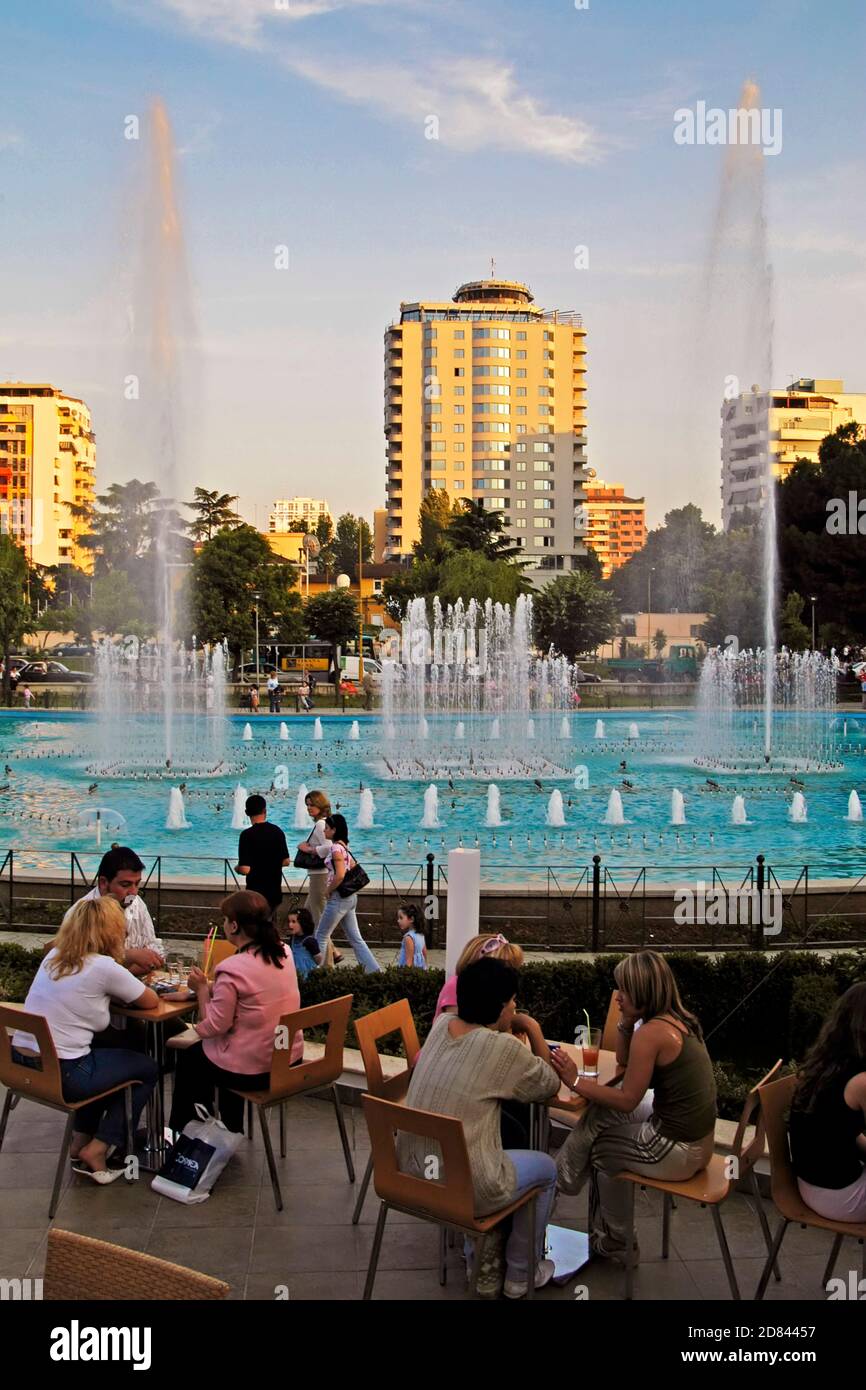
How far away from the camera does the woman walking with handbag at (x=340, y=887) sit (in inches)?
424

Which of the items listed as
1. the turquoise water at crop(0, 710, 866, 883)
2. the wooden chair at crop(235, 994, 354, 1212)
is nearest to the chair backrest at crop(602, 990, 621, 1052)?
the wooden chair at crop(235, 994, 354, 1212)

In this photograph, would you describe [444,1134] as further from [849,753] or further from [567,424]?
[567,424]

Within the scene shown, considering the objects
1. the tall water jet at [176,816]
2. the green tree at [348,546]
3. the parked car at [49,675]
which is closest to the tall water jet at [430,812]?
the tall water jet at [176,816]

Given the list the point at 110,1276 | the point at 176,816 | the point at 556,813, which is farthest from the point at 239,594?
the point at 110,1276

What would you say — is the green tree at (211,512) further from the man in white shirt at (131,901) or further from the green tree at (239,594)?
the man in white shirt at (131,901)

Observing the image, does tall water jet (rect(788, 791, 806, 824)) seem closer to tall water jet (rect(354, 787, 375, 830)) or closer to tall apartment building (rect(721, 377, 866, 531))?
tall water jet (rect(354, 787, 375, 830))

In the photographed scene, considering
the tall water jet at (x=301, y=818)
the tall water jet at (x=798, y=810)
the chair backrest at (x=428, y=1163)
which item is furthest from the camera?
the tall water jet at (x=798, y=810)

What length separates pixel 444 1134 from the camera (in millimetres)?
4957

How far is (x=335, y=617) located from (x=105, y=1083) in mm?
68170

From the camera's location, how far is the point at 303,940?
10.0 m

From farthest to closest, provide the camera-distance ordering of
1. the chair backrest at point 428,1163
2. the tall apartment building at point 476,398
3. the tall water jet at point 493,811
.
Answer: the tall apartment building at point 476,398 → the tall water jet at point 493,811 → the chair backrest at point 428,1163

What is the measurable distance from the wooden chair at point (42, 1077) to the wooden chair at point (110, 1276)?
2519 mm

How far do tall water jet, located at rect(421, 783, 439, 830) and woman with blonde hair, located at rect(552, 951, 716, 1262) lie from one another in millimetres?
15681

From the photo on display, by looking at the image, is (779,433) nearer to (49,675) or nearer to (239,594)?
(239,594)
